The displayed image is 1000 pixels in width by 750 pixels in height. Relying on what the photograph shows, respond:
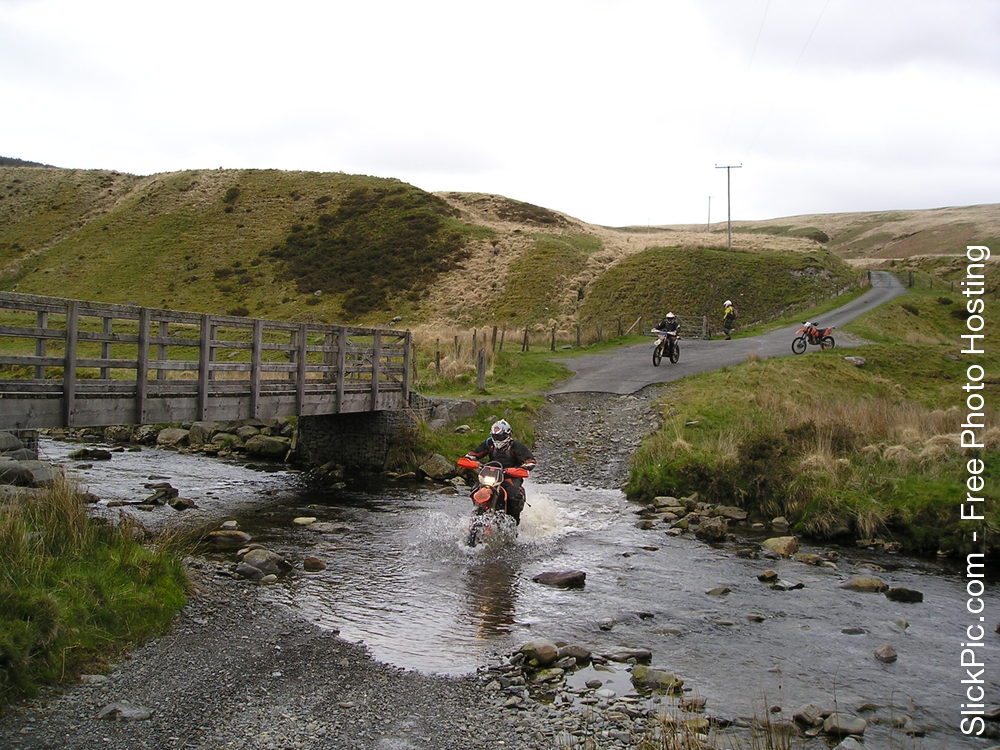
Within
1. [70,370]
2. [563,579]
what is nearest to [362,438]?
[70,370]

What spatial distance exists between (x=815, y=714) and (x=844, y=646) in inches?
91.7

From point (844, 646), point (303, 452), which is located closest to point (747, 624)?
point (844, 646)

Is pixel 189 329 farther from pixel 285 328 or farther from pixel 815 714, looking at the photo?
pixel 815 714

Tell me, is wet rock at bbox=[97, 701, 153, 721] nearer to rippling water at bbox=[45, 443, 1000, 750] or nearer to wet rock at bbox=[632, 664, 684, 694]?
rippling water at bbox=[45, 443, 1000, 750]

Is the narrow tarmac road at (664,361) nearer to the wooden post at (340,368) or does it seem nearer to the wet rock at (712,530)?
the wooden post at (340,368)

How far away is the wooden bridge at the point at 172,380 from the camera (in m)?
12.8

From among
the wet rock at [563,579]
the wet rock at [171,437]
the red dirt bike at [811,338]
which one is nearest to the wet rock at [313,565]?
the wet rock at [563,579]

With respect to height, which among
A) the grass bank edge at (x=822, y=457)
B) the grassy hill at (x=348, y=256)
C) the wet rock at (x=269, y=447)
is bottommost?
the wet rock at (x=269, y=447)

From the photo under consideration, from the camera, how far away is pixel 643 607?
35.2ft

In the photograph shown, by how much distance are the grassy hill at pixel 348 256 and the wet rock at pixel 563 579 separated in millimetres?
40181

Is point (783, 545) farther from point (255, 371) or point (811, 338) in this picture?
point (811, 338)

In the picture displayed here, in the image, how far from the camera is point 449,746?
6645 mm

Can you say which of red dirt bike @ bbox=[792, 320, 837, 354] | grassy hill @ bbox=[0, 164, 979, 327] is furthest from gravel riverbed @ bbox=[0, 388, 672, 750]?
grassy hill @ bbox=[0, 164, 979, 327]

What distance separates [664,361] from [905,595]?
2266 centimetres
